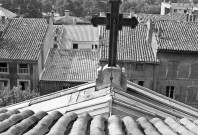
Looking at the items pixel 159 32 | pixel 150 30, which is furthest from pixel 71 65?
pixel 159 32

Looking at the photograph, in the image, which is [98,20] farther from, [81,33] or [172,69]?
[81,33]

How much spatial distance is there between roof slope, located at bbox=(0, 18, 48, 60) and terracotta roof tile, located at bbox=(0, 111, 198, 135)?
72.8ft

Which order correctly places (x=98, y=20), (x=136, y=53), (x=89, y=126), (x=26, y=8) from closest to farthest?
(x=89, y=126) → (x=98, y=20) → (x=136, y=53) → (x=26, y=8)

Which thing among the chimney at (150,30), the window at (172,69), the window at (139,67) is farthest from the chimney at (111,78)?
the chimney at (150,30)

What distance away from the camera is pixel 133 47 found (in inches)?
1089

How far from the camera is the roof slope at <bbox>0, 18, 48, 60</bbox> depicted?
2761 cm

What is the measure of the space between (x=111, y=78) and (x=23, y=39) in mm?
23590

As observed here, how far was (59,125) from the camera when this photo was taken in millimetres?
5211

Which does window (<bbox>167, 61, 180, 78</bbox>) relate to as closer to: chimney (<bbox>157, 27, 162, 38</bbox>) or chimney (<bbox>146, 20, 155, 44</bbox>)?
chimney (<bbox>157, 27, 162, 38</bbox>)

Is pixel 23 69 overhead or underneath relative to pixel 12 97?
overhead

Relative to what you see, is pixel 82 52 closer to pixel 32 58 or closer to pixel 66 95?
pixel 32 58

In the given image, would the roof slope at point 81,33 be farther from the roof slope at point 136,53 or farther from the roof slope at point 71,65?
the roof slope at point 136,53

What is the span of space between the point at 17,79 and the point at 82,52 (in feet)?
25.3

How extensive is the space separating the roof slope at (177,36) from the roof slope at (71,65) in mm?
7336
